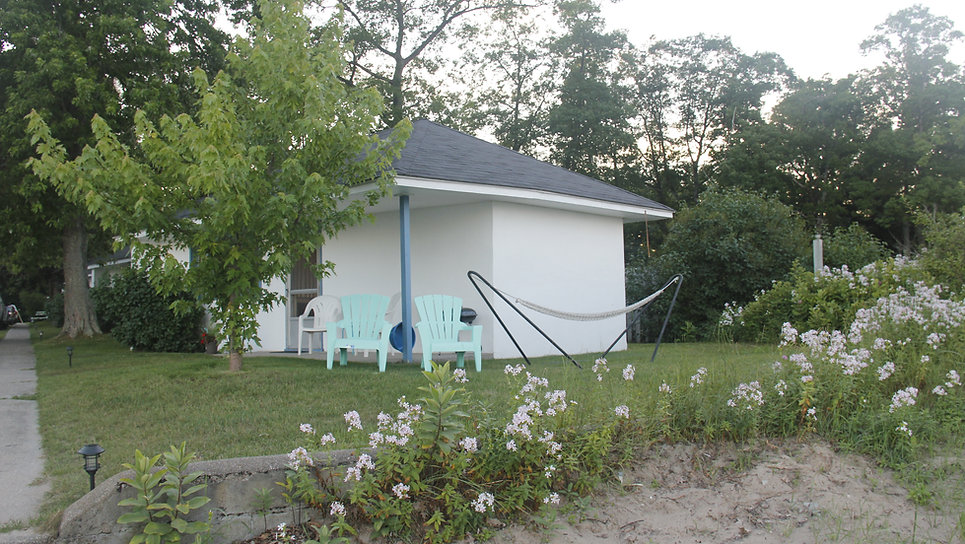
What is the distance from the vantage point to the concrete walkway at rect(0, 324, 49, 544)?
3496mm

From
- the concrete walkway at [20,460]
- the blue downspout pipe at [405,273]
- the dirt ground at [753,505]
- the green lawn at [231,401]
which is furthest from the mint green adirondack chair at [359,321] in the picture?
the dirt ground at [753,505]

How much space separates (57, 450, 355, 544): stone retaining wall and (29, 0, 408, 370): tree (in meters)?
3.46

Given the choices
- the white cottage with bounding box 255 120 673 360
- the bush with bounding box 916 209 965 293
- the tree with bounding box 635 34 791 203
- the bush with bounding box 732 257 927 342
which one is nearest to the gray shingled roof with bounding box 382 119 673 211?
the white cottage with bounding box 255 120 673 360

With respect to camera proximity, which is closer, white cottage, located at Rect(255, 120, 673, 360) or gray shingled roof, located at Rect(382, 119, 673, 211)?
gray shingled roof, located at Rect(382, 119, 673, 211)

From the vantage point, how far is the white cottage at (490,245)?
9383mm

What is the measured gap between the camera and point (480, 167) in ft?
32.4

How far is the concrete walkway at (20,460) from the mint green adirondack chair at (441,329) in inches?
143

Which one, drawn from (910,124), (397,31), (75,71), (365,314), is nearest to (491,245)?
(365,314)

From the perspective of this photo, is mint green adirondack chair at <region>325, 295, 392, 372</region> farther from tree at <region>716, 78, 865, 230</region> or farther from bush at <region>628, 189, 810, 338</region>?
tree at <region>716, 78, 865, 230</region>

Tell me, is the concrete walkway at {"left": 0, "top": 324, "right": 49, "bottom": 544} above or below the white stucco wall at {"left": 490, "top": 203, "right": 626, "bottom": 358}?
below

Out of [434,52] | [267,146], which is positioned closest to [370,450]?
[267,146]

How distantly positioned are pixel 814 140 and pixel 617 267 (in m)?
20.9

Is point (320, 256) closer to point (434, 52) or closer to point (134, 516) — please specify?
point (134, 516)

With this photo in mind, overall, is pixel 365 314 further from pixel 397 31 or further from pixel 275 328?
pixel 397 31
